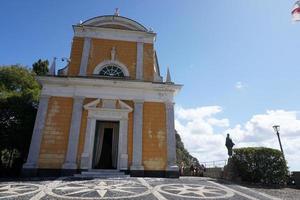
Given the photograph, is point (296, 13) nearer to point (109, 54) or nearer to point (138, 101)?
point (138, 101)

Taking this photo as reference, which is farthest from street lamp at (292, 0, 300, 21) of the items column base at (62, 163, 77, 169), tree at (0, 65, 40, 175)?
tree at (0, 65, 40, 175)

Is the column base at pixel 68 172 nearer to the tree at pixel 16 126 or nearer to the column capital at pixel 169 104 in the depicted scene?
the tree at pixel 16 126

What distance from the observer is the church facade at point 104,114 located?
1323 centimetres

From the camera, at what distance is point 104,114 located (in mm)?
14219

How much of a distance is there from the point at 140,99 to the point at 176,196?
7.82 metres

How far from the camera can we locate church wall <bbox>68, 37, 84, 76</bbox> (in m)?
15.6

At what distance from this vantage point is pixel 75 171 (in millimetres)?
12844

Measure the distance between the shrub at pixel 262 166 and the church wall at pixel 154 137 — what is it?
4088mm

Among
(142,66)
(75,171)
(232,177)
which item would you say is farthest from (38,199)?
(142,66)

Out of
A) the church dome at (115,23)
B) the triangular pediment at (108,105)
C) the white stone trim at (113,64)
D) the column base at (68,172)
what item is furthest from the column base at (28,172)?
the church dome at (115,23)

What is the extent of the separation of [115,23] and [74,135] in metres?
8.39

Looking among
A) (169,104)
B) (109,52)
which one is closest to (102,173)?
(169,104)

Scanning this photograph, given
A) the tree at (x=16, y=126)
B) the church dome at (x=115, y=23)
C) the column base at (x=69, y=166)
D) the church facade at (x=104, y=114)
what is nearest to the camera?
the column base at (x=69, y=166)

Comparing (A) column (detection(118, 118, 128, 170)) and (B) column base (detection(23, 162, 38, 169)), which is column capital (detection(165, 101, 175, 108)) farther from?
(B) column base (detection(23, 162, 38, 169))
